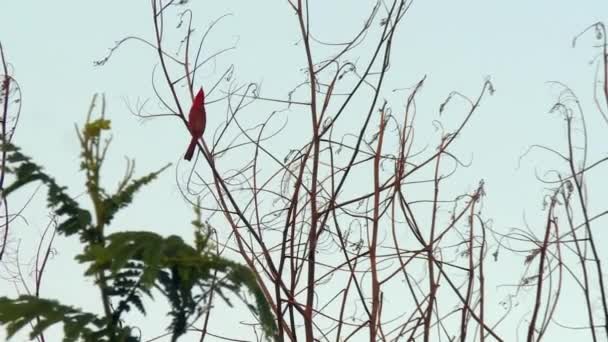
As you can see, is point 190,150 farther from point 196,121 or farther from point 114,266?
point 114,266

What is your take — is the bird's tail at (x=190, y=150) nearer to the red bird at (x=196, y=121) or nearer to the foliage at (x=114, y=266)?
the red bird at (x=196, y=121)

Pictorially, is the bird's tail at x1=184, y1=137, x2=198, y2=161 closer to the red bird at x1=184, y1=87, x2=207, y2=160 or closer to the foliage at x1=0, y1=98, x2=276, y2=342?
the red bird at x1=184, y1=87, x2=207, y2=160

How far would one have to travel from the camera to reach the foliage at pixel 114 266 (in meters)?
1.85

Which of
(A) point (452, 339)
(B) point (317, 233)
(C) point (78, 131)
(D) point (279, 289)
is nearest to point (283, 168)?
(B) point (317, 233)

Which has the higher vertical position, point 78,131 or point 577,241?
point 577,241

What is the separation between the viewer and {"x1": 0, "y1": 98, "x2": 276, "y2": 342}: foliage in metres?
1.85

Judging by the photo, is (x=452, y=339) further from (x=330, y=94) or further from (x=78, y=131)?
(x=78, y=131)

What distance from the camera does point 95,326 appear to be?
186cm

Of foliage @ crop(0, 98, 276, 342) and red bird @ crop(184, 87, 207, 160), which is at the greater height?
red bird @ crop(184, 87, 207, 160)

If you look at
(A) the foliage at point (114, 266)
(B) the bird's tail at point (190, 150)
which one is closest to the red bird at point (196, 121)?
(B) the bird's tail at point (190, 150)

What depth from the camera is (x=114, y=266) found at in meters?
1.85

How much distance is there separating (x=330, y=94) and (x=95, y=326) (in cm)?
119

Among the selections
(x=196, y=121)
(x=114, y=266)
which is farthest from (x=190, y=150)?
(x=114, y=266)

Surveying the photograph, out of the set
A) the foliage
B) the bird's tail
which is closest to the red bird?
the bird's tail
